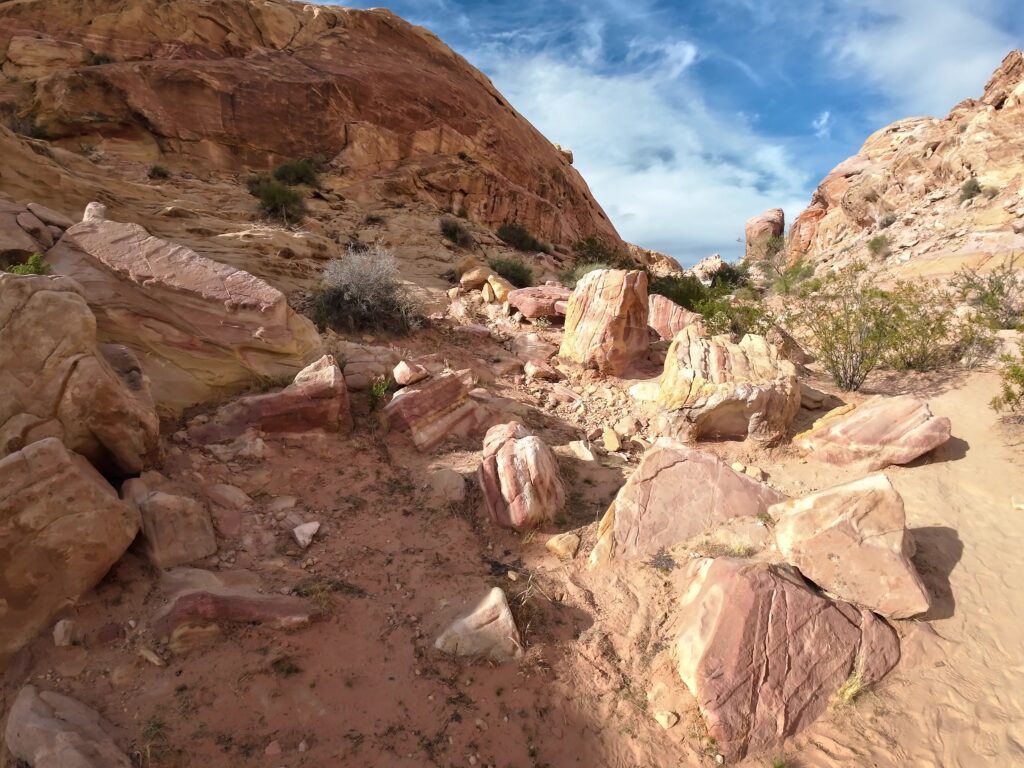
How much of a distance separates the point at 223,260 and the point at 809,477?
26.7 feet

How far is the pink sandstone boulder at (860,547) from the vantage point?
124 inches

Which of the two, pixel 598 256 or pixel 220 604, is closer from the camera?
pixel 220 604

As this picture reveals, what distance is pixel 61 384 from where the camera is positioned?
3.25 metres

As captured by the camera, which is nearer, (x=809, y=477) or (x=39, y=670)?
(x=39, y=670)

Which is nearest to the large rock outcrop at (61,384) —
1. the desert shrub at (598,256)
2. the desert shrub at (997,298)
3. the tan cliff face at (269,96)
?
the desert shrub at (997,298)

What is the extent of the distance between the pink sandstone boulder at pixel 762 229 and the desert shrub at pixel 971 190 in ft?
64.9

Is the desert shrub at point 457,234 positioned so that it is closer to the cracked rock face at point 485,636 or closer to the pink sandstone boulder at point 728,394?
the pink sandstone boulder at point 728,394

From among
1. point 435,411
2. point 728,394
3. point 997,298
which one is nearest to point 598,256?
point 997,298

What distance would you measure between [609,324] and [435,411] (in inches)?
126

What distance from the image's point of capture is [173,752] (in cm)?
230

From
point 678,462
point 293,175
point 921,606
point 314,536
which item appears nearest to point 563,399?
point 678,462

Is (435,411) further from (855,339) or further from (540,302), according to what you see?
(855,339)

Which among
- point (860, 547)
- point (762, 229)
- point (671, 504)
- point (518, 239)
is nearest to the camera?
point (860, 547)

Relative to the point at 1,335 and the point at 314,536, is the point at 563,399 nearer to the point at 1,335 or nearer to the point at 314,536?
the point at 314,536
